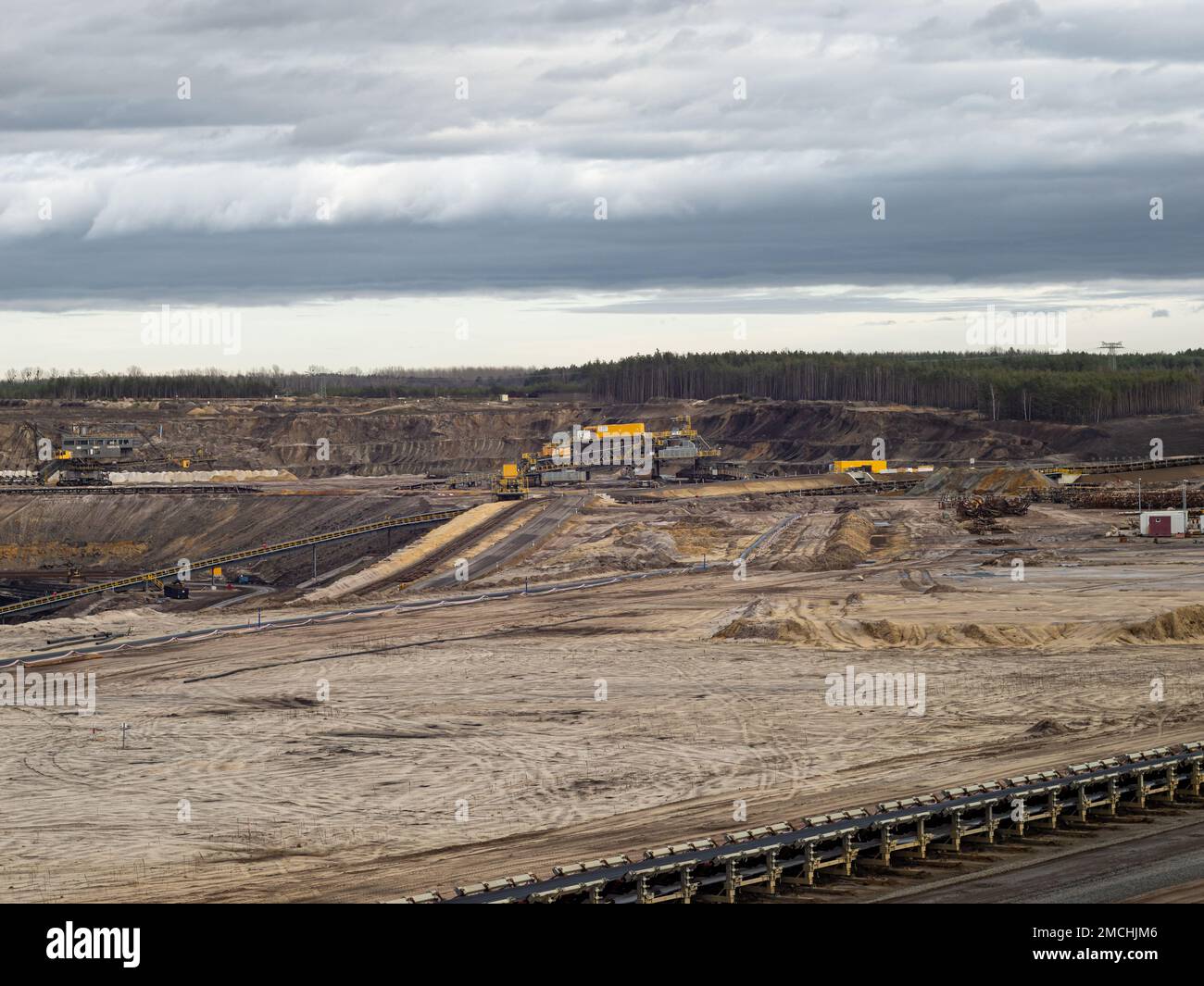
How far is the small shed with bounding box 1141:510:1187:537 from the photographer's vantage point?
91688mm

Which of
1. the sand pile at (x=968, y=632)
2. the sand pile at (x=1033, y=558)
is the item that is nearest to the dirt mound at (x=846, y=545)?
the sand pile at (x=1033, y=558)

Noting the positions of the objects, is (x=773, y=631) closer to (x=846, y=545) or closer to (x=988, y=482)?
(x=846, y=545)

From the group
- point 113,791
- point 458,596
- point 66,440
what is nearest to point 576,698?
point 113,791

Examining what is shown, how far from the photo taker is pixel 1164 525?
91.8 meters

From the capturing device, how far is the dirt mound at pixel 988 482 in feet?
393

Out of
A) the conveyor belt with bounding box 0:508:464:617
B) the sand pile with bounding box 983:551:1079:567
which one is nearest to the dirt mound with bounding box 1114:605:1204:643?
the sand pile with bounding box 983:551:1079:567

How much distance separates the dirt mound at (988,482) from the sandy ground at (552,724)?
41.1 m

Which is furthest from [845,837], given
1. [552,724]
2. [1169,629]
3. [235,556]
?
[235,556]

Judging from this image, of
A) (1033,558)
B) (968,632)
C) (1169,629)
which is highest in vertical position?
(1033,558)

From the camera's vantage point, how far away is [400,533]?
4208 inches

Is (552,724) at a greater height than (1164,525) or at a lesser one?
lesser

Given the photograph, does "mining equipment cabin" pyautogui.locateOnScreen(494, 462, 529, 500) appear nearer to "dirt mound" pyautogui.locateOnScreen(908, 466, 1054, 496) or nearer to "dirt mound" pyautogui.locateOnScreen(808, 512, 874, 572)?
"dirt mound" pyautogui.locateOnScreen(808, 512, 874, 572)

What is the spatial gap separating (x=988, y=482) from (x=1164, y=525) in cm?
2911

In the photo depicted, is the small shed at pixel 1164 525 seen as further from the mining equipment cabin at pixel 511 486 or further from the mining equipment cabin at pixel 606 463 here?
the mining equipment cabin at pixel 606 463
